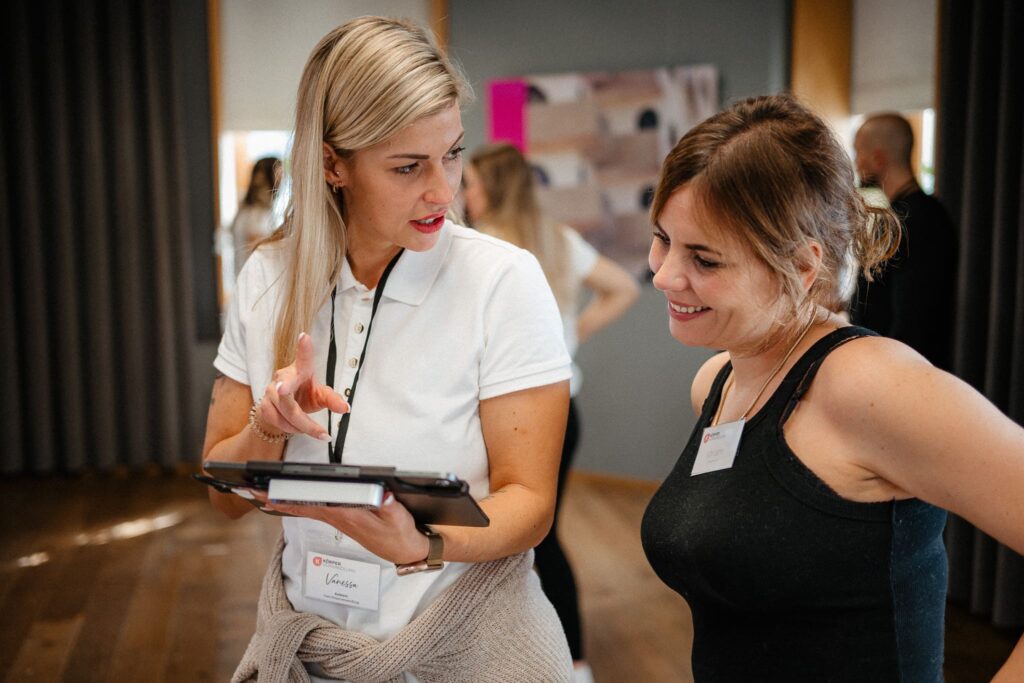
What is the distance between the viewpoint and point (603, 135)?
18.2ft

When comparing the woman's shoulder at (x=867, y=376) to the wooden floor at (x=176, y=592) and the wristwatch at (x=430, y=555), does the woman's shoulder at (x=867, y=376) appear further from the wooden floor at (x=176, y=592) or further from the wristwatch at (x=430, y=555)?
the wooden floor at (x=176, y=592)

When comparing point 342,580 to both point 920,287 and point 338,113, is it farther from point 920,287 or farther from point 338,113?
point 920,287

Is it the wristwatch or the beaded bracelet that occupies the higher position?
the beaded bracelet

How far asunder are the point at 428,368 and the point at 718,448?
422 mm

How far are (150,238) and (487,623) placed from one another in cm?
497

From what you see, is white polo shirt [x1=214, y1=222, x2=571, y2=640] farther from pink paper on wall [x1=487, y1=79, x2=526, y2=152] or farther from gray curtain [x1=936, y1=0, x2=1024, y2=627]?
pink paper on wall [x1=487, y1=79, x2=526, y2=152]

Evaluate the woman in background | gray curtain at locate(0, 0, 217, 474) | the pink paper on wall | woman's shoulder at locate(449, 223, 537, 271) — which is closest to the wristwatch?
woman's shoulder at locate(449, 223, 537, 271)

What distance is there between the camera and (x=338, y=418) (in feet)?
4.73

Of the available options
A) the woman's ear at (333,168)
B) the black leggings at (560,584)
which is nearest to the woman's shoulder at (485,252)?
the woman's ear at (333,168)

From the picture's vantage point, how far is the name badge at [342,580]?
1407 mm

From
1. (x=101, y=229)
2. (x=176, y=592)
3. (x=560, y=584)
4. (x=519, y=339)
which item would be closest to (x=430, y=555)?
(x=519, y=339)

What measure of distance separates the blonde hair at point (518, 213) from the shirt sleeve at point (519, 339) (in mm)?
1959

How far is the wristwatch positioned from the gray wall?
4.22m

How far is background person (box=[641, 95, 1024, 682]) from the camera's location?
112 cm
